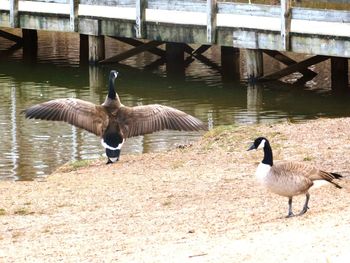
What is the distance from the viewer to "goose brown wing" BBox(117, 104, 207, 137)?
1781 cm

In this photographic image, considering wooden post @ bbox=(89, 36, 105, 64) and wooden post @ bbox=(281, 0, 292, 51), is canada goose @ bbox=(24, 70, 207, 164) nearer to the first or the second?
wooden post @ bbox=(281, 0, 292, 51)

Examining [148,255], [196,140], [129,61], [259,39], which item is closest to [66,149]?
[196,140]

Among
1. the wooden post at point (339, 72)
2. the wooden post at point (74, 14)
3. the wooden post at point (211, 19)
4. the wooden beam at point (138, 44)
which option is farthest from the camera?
the wooden beam at point (138, 44)

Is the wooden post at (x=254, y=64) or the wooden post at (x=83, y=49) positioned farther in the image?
the wooden post at (x=83, y=49)

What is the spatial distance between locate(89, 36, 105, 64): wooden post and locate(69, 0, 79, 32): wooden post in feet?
1.70

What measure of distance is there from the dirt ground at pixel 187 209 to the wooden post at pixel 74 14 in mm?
12111

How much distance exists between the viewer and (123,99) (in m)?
26.3

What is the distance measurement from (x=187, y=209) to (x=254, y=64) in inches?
562

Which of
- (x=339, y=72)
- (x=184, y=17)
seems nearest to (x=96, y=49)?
(x=184, y=17)

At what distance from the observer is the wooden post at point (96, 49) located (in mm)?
30636

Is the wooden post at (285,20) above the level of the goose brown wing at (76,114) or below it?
above

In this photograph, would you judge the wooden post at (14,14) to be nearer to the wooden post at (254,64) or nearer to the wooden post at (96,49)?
the wooden post at (96,49)

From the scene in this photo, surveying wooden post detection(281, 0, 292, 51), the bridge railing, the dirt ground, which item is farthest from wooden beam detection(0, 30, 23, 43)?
the dirt ground

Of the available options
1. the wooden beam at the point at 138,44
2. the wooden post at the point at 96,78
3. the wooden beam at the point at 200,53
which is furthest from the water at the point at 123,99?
the wooden beam at the point at 138,44
